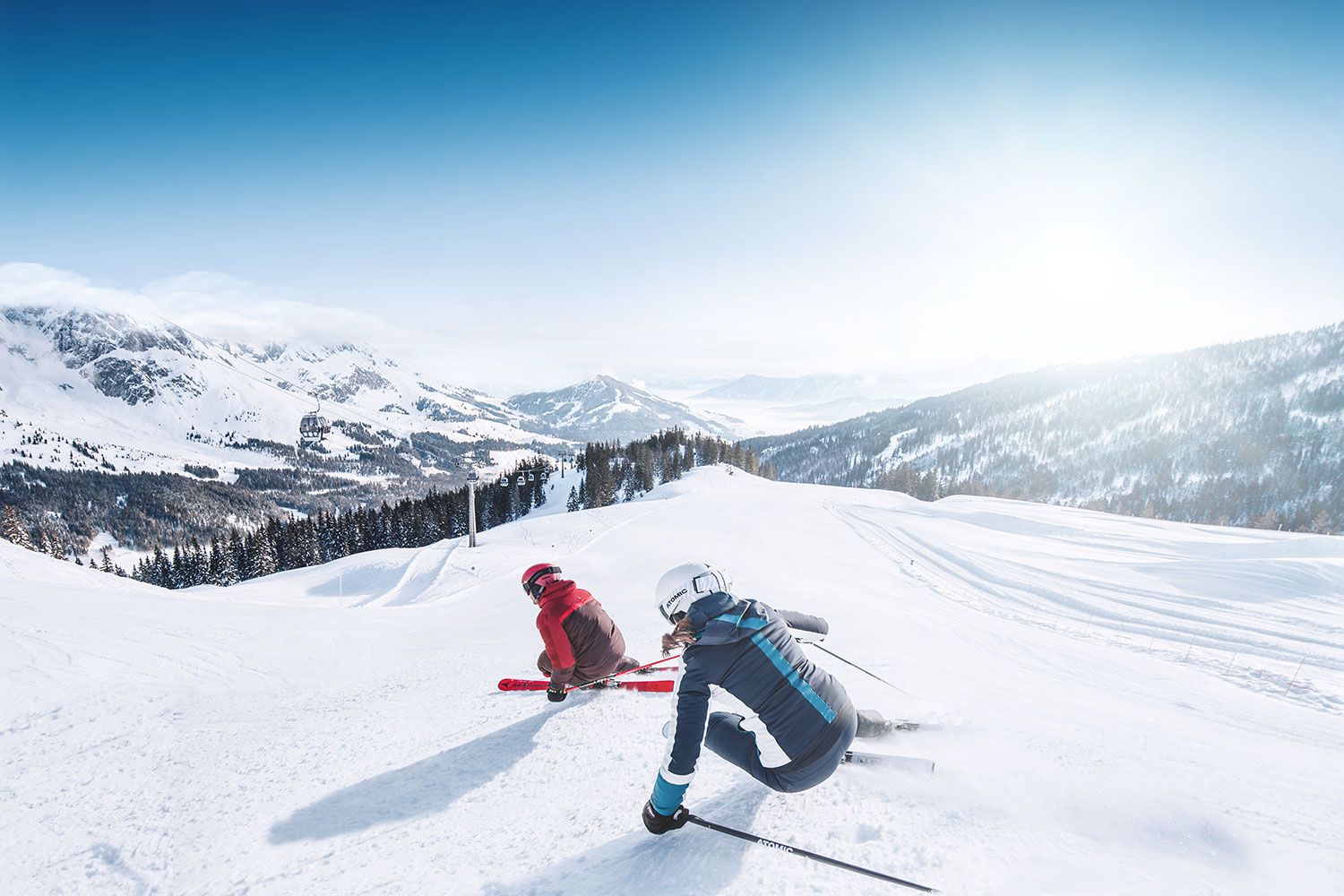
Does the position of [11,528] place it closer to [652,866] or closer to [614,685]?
[614,685]

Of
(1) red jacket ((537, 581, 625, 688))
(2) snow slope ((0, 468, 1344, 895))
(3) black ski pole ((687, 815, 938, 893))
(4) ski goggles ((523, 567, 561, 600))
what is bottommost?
(2) snow slope ((0, 468, 1344, 895))

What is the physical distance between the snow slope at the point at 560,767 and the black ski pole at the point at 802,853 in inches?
2.5

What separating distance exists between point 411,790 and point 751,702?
311cm

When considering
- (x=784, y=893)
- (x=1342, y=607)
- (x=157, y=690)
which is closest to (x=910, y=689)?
(x=784, y=893)

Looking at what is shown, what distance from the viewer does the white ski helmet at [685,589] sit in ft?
13.9

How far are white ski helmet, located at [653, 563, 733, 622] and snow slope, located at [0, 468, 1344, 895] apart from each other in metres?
1.48

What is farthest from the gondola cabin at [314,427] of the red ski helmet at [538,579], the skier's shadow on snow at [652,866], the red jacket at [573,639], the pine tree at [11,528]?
the pine tree at [11,528]

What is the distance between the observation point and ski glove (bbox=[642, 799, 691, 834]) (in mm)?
A: 3709

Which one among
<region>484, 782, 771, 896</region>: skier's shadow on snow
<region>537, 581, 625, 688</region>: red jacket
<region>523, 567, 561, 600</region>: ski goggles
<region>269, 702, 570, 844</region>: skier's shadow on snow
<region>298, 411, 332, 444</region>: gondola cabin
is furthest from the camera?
<region>298, 411, 332, 444</region>: gondola cabin

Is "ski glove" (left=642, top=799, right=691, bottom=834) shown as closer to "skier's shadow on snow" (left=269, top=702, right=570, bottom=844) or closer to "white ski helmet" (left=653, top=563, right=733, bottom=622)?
"white ski helmet" (left=653, top=563, right=733, bottom=622)

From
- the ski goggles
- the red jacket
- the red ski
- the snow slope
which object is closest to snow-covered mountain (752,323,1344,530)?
the snow slope

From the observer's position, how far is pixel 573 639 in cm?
606

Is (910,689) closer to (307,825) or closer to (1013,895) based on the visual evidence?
(1013,895)

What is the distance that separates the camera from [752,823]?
3771 mm
